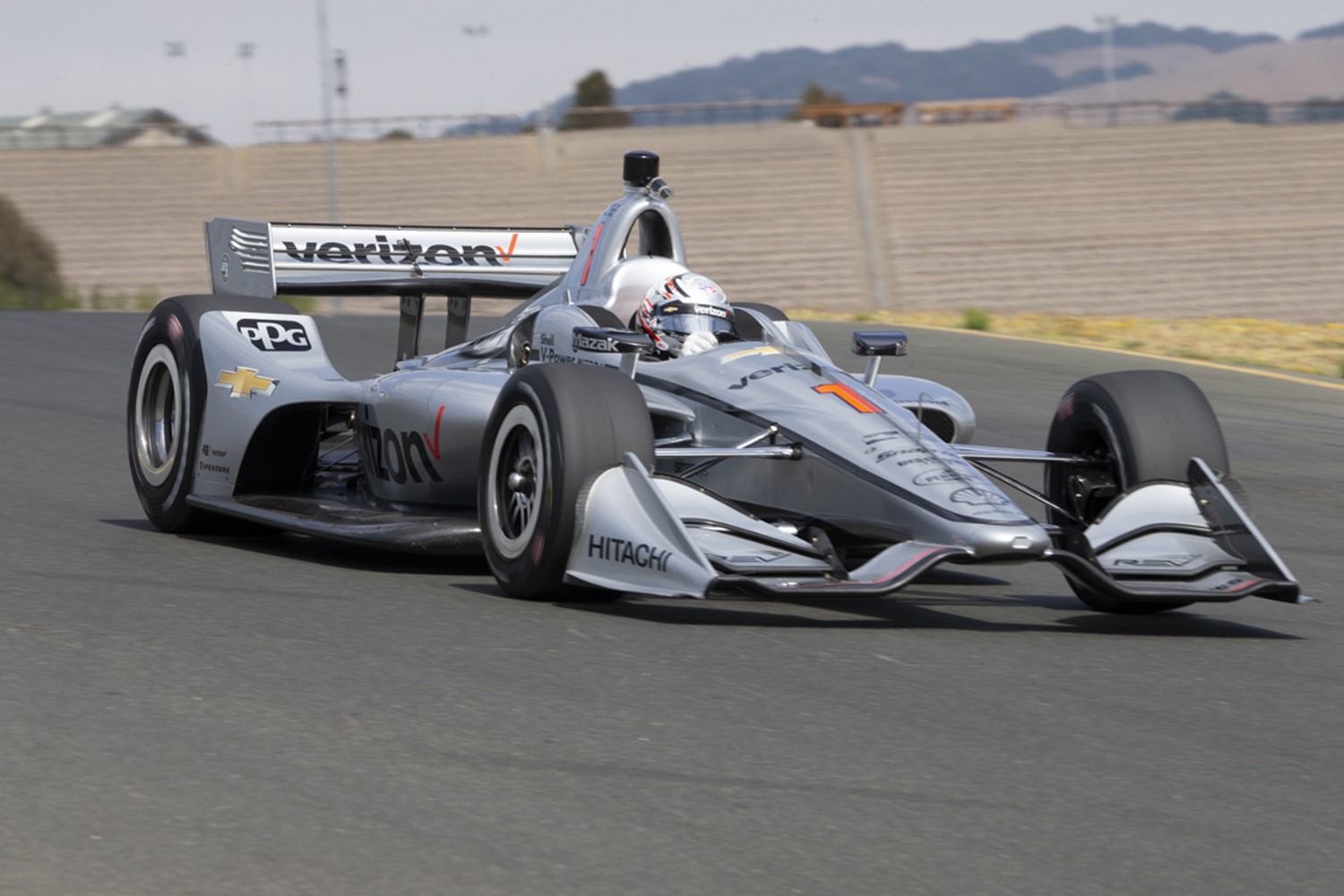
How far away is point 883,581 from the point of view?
5.31 meters

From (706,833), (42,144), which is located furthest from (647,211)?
(42,144)

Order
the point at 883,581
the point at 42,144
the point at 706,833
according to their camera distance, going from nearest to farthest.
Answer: the point at 706,833
the point at 883,581
the point at 42,144

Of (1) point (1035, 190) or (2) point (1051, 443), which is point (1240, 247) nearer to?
(1) point (1035, 190)

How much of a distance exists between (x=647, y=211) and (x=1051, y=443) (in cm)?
194

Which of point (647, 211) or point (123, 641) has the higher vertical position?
point (647, 211)

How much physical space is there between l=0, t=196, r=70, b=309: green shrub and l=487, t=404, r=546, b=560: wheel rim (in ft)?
86.2

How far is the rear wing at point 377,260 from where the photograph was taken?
859cm

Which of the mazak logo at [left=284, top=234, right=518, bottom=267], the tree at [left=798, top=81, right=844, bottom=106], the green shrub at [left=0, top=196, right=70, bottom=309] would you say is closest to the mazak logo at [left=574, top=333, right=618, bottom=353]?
the mazak logo at [left=284, top=234, right=518, bottom=267]

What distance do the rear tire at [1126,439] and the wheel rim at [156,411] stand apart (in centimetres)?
371

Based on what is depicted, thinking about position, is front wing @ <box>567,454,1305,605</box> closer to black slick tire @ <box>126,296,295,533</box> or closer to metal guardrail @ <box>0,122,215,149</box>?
black slick tire @ <box>126,296,295,533</box>

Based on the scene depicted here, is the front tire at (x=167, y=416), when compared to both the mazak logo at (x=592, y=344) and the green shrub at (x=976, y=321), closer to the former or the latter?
the mazak logo at (x=592, y=344)

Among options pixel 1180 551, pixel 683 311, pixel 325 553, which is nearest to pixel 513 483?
pixel 683 311

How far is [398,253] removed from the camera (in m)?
8.90

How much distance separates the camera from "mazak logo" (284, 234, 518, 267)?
8695 mm
